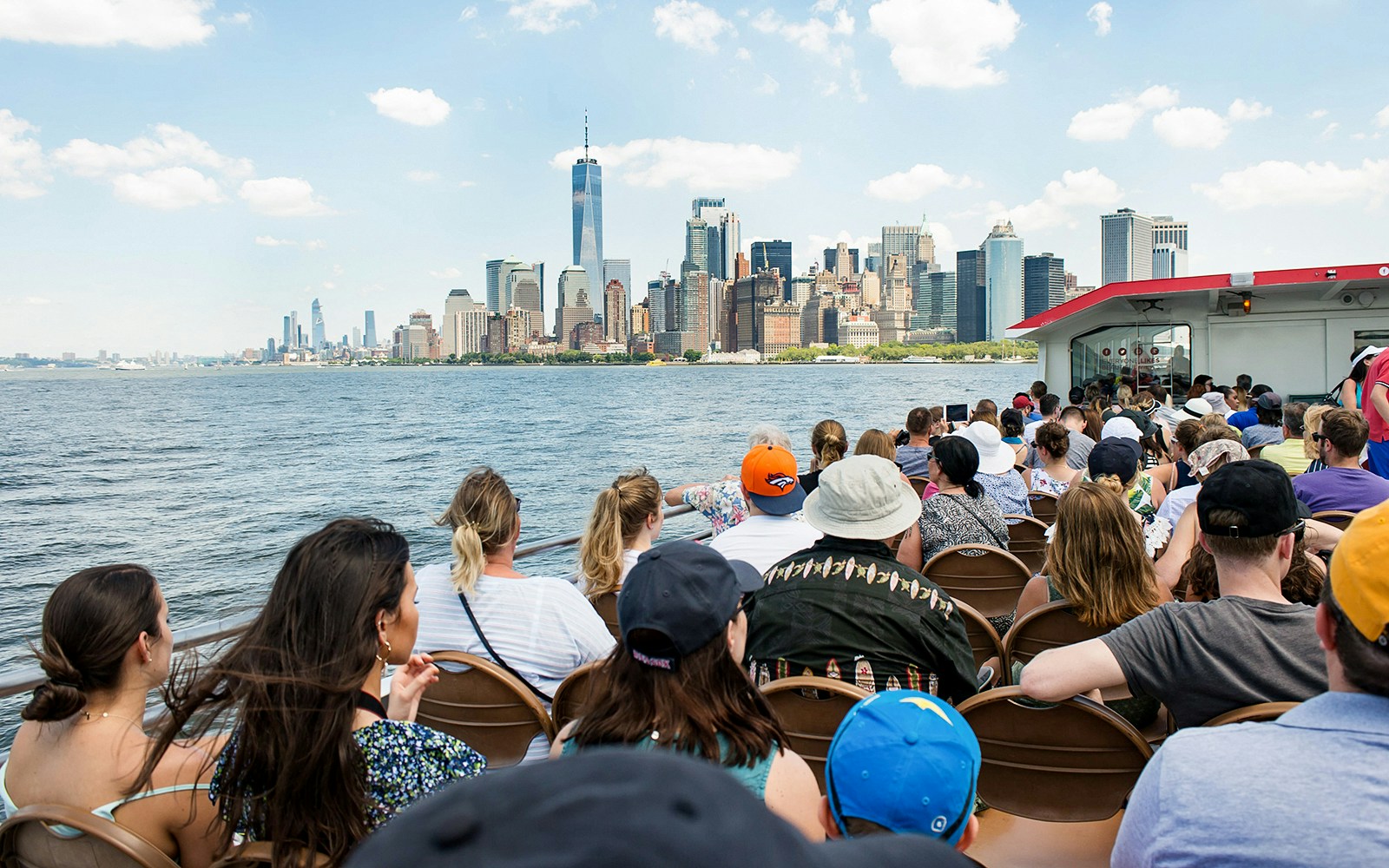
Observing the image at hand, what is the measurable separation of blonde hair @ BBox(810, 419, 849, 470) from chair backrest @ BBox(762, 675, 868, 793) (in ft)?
13.9

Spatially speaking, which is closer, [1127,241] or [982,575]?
[982,575]

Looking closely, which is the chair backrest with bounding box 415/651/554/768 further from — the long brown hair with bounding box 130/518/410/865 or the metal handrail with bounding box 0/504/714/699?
the long brown hair with bounding box 130/518/410/865

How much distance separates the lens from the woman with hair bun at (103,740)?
2.06 meters

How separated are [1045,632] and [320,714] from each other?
2.53 m

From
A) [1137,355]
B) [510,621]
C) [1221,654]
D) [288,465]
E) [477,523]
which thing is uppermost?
[1137,355]

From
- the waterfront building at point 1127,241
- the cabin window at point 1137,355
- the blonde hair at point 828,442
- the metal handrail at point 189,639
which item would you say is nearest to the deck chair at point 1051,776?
the metal handrail at point 189,639

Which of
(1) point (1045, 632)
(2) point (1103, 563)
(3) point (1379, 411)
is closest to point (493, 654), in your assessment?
(1) point (1045, 632)

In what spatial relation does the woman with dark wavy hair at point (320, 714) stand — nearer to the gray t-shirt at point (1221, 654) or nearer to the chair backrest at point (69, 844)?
the chair backrest at point (69, 844)

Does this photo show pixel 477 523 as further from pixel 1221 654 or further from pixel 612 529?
pixel 1221 654

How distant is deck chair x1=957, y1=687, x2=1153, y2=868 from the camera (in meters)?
2.26

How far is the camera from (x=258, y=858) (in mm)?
1746

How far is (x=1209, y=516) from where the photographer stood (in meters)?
2.58

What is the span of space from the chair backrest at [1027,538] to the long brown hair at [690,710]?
4011mm

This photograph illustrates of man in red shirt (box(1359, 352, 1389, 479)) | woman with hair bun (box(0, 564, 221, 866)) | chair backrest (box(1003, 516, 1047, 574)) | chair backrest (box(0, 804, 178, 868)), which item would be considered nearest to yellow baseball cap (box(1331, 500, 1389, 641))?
chair backrest (box(0, 804, 178, 868))
